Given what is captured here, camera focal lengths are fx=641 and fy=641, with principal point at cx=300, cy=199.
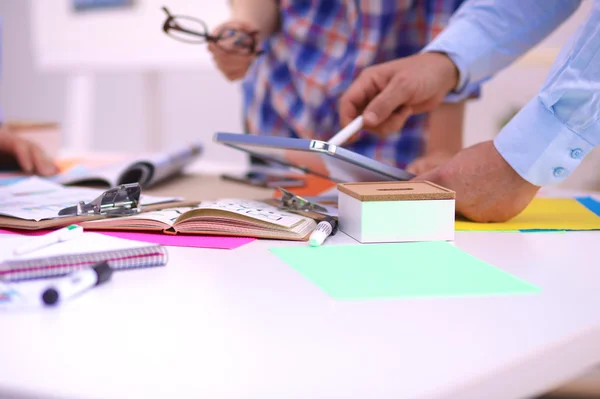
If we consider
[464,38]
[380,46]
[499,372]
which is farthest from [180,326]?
[380,46]

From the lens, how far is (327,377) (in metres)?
0.33

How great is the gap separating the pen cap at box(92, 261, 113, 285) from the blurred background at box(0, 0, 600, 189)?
84cm

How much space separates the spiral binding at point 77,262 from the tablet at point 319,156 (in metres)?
0.23

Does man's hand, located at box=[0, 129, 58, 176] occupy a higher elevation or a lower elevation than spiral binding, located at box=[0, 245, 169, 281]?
lower

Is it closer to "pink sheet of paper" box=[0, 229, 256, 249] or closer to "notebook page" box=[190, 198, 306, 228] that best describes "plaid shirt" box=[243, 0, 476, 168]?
"notebook page" box=[190, 198, 306, 228]

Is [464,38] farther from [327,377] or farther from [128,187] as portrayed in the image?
[327,377]

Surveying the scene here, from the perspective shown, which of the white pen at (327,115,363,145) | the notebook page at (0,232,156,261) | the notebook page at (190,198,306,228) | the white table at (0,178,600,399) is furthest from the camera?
the white pen at (327,115,363,145)

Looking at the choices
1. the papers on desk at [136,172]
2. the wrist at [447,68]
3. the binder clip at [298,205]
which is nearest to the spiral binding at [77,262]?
the binder clip at [298,205]

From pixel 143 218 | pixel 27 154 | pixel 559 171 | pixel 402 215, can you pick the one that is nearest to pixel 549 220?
pixel 559 171

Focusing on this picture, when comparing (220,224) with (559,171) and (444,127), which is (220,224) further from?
(444,127)

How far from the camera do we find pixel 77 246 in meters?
0.57

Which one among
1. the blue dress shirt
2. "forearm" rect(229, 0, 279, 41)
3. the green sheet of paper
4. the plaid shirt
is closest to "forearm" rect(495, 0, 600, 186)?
the blue dress shirt

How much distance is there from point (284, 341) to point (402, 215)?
275 millimetres

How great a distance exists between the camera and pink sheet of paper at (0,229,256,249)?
611 mm
